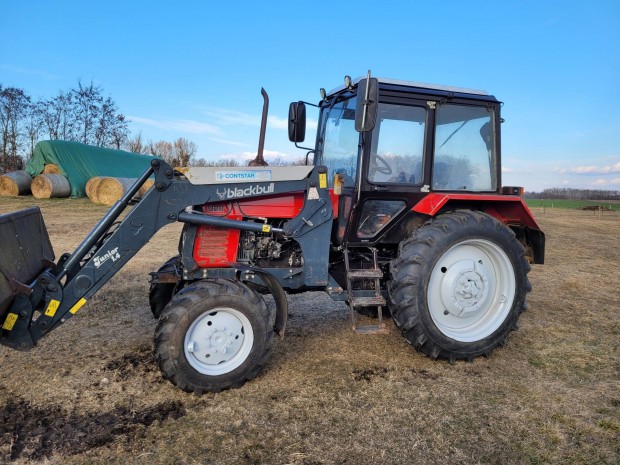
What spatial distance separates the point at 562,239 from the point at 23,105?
24667 millimetres

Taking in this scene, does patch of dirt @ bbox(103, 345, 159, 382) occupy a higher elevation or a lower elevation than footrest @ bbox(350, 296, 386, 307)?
lower

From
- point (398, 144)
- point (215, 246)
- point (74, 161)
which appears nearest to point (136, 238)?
point (215, 246)

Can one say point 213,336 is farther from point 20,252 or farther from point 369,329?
point 20,252

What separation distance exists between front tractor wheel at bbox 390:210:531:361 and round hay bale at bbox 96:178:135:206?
16503 millimetres

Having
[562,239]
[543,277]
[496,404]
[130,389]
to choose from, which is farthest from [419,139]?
[562,239]

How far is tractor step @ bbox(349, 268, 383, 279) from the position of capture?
13.7 feet

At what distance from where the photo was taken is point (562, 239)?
44.0 ft

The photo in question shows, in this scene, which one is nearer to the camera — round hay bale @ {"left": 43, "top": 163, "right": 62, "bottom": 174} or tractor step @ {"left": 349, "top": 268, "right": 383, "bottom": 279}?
tractor step @ {"left": 349, "top": 268, "right": 383, "bottom": 279}

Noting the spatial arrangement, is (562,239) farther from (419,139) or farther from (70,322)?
(70,322)

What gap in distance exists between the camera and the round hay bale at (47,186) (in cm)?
1834

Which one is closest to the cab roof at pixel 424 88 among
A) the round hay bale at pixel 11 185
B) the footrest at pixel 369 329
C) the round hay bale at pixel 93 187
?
the footrest at pixel 369 329

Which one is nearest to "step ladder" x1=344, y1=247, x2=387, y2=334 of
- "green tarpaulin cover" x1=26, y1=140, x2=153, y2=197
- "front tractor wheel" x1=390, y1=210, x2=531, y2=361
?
"front tractor wheel" x1=390, y1=210, x2=531, y2=361

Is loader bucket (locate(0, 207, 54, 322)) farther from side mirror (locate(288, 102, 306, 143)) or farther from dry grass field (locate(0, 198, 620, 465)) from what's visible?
side mirror (locate(288, 102, 306, 143))

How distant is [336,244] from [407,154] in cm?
102
